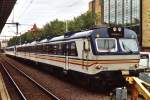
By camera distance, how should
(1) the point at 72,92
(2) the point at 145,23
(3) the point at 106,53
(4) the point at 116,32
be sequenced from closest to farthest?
(3) the point at 106,53 < (4) the point at 116,32 < (1) the point at 72,92 < (2) the point at 145,23

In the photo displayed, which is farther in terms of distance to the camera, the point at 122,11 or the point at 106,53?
the point at 122,11

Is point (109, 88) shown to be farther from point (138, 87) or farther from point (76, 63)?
point (138, 87)

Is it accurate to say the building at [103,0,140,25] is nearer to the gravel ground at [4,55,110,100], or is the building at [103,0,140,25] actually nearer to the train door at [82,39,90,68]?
the gravel ground at [4,55,110,100]

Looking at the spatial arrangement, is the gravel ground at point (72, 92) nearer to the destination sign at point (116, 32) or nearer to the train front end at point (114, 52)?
the train front end at point (114, 52)

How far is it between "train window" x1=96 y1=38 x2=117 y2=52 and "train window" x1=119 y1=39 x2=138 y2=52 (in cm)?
36

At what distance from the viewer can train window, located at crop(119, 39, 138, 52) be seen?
17.4m

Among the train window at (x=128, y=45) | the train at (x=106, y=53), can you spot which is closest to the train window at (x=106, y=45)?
the train at (x=106, y=53)

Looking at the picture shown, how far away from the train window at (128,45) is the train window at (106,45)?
36 centimetres

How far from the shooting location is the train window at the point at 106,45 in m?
16.9

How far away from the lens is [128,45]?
58.0ft

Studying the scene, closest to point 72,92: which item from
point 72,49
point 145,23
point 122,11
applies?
point 72,49

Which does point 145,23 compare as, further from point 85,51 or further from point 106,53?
point 106,53

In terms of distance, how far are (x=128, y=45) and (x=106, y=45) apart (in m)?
1.14

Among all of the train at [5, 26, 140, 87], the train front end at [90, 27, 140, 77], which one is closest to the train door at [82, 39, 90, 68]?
the train at [5, 26, 140, 87]
